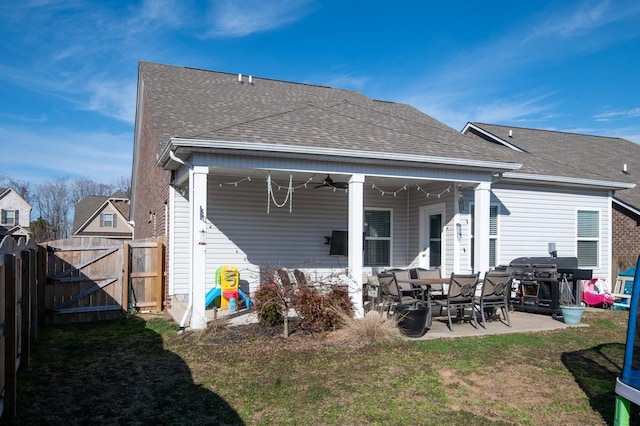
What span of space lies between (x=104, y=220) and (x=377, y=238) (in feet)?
127

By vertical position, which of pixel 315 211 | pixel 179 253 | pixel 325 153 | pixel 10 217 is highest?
pixel 325 153

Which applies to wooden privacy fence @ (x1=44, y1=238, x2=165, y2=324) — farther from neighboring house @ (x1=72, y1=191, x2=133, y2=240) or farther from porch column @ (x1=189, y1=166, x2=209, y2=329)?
neighboring house @ (x1=72, y1=191, x2=133, y2=240)

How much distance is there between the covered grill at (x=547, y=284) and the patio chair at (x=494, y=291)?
133cm

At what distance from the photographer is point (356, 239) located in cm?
922

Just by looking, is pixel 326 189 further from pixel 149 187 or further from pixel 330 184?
pixel 149 187

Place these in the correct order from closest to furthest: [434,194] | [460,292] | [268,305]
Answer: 1. [268,305]
2. [460,292]
3. [434,194]

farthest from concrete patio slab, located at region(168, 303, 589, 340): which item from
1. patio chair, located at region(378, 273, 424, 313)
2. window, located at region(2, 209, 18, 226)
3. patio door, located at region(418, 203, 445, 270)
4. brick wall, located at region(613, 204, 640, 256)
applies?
window, located at region(2, 209, 18, 226)

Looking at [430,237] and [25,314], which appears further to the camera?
[430,237]

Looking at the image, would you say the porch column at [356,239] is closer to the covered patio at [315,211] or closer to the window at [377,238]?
the covered patio at [315,211]

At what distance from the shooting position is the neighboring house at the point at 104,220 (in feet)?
146

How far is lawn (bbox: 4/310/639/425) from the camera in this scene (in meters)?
4.91

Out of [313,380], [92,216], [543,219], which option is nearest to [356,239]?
[313,380]

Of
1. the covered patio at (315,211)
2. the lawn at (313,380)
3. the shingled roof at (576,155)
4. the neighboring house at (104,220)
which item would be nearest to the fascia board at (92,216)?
the neighboring house at (104,220)

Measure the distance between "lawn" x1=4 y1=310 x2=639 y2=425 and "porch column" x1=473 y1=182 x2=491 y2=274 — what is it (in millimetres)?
2356
